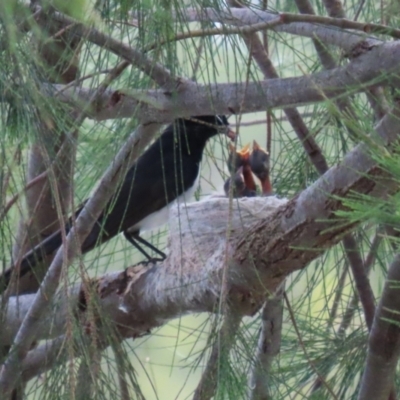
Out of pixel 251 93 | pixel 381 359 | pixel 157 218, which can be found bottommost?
pixel 381 359

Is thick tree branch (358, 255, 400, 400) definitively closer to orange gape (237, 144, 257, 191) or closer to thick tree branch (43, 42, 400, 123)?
thick tree branch (43, 42, 400, 123)

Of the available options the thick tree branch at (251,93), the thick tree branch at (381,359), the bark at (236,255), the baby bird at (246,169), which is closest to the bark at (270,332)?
Answer: the bark at (236,255)

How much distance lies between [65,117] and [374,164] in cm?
46

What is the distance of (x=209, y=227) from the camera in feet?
7.40

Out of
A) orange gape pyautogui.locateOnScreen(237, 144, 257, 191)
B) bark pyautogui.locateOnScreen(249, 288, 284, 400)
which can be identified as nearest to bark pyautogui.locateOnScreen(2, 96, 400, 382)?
bark pyautogui.locateOnScreen(249, 288, 284, 400)

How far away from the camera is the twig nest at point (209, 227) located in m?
2.02

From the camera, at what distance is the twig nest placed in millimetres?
2021

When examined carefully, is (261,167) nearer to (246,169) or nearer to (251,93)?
(246,169)

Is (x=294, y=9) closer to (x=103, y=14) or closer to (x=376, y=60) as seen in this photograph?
(x=376, y=60)

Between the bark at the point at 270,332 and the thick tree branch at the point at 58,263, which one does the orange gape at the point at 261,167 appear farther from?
the thick tree branch at the point at 58,263

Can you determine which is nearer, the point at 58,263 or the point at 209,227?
the point at 58,263

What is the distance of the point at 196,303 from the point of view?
74.9 inches

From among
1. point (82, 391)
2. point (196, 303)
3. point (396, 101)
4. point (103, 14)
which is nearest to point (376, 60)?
point (396, 101)

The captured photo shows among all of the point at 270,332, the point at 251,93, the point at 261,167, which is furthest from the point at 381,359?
the point at 261,167
